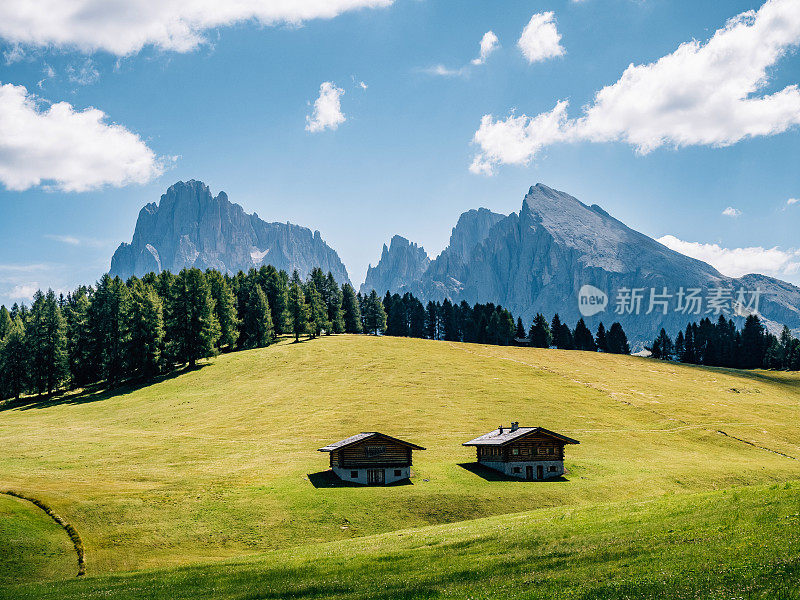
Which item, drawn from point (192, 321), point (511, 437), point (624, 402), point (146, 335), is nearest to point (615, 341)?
point (624, 402)

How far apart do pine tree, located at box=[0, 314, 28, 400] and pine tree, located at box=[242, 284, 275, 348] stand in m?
45.3

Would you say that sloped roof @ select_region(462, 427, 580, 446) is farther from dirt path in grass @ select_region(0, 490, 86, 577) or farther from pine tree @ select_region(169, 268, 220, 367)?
pine tree @ select_region(169, 268, 220, 367)

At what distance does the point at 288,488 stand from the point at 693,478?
42.0 meters

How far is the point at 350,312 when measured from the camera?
6777 inches

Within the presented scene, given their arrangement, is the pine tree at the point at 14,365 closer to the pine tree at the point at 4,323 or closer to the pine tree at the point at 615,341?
the pine tree at the point at 4,323

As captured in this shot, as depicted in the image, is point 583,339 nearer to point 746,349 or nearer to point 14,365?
point 746,349

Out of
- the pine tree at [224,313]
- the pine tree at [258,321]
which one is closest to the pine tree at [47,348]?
the pine tree at [224,313]

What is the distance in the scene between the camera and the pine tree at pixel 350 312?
171250mm

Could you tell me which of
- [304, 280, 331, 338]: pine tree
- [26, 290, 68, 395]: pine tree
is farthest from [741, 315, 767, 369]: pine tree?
[26, 290, 68, 395]: pine tree

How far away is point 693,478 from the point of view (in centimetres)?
5797

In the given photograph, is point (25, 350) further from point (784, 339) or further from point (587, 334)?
point (784, 339)

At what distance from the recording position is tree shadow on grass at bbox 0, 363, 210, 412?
313ft

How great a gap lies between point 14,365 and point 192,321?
1273 inches

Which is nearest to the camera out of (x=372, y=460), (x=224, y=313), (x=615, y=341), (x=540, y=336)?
(x=372, y=460)
